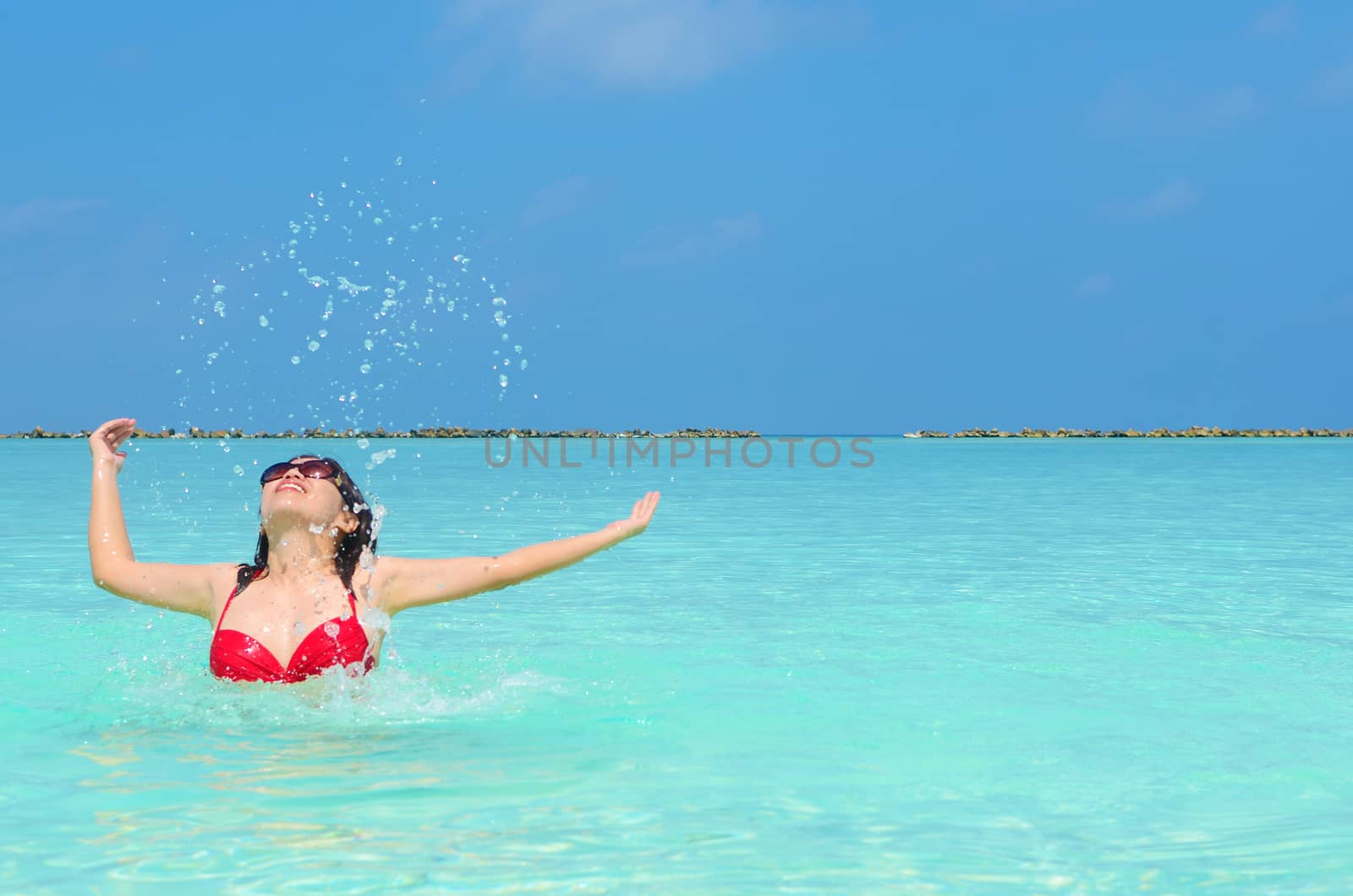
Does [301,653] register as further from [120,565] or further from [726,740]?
[726,740]

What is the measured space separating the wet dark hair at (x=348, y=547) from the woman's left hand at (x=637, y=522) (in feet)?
4.07

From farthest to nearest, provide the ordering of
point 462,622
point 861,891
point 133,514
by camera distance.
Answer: point 133,514, point 462,622, point 861,891

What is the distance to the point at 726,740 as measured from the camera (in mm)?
6105

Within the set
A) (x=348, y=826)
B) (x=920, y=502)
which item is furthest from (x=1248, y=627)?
(x=920, y=502)

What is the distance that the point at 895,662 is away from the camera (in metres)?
8.29

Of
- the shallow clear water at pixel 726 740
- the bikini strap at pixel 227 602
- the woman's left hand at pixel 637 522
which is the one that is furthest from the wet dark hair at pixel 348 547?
the woman's left hand at pixel 637 522

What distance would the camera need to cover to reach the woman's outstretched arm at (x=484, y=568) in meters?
5.44

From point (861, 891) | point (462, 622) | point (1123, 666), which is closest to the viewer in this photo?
point (861, 891)

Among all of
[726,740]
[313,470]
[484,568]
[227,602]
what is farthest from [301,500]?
[726,740]

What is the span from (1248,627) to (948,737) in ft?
15.2

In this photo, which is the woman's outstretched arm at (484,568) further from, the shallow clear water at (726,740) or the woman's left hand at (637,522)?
the shallow clear water at (726,740)

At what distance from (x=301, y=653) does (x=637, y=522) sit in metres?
1.65

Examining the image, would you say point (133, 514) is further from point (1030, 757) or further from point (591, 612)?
point (1030, 757)

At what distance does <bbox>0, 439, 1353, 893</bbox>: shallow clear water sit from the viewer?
4340mm
